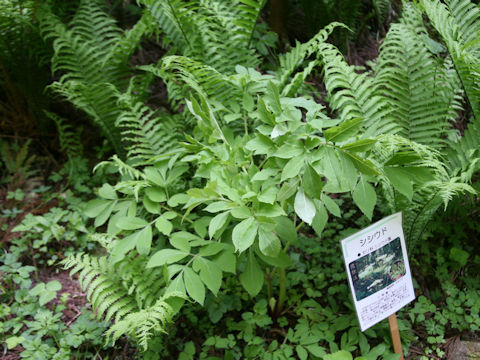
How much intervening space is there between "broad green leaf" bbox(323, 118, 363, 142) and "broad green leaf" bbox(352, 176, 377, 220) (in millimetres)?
249

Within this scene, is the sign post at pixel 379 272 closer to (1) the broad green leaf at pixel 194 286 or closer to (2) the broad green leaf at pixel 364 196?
(2) the broad green leaf at pixel 364 196

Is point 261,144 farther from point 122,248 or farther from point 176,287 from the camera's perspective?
point 122,248

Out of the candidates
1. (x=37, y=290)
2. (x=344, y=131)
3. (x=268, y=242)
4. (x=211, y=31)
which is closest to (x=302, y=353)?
(x=268, y=242)

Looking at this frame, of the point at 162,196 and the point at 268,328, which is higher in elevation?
the point at 162,196

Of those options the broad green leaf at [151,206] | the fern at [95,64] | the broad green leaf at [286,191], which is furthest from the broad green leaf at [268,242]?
the fern at [95,64]

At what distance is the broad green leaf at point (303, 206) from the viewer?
4.54ft

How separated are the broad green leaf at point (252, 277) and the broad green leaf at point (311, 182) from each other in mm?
464

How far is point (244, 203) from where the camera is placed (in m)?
1.47

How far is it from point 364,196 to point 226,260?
22.7 inches

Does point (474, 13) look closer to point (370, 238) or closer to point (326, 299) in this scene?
point (370, 238)

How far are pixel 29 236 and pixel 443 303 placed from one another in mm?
2382

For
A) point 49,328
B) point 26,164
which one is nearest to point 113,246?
point 49,328

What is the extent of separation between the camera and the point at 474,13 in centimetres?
222

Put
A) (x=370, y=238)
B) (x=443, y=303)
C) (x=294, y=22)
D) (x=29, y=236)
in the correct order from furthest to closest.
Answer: (x=294, y=22), (x=29, y=236), (x=443, y=303), (x=370, y=238)
